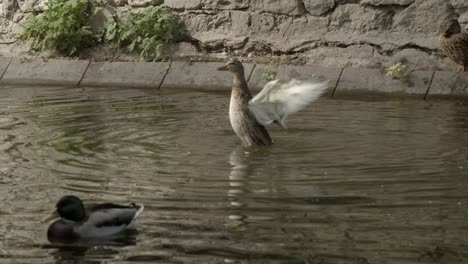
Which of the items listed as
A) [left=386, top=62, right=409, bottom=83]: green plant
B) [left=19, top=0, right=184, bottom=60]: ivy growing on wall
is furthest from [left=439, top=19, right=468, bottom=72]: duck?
[left=19, top=0, right=184, bottom=60]: ivy growing on wall

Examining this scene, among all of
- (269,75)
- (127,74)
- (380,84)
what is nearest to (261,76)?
(269,75)

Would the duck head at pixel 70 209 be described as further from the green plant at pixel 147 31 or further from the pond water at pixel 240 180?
the green plant at pixel 147 31

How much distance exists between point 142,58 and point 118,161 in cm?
420

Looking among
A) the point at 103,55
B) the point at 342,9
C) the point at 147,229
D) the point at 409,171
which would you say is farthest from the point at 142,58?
the point at 147,229

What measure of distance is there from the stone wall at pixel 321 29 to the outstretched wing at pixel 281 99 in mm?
3013

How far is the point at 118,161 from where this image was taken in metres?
8.08

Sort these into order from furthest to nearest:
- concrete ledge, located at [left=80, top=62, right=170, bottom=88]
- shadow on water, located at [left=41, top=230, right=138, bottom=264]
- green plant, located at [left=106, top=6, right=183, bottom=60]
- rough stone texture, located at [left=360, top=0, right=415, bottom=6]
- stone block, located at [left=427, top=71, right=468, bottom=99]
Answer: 1. green plant, located at [left=106, top=6, right=183, bottom=60]
2. concrete ledge, located at [left=80, top=62, right=170, bottom=88]
3. rough stone texture, located at [left=360, top=0, right=415, bottom=6]
4. stone block, located at [left=427, top=71, right=468, bottom=99]
5. shadow on water, located at [left=41, top=230, right=138, bottom=264]

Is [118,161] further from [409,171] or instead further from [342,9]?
[342,9]

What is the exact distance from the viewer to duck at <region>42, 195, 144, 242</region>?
6.12 meters

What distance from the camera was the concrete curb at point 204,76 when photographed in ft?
36.2

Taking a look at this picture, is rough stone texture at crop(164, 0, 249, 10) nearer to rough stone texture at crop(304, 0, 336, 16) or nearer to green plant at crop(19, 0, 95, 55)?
rough stone texture at crop(304, 0, 336, 16)

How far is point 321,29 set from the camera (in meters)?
12.0

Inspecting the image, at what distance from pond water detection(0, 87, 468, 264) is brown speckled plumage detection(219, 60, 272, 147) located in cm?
11

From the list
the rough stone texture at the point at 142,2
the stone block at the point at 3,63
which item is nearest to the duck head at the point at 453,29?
the rough stone texture at the point at 142,2
